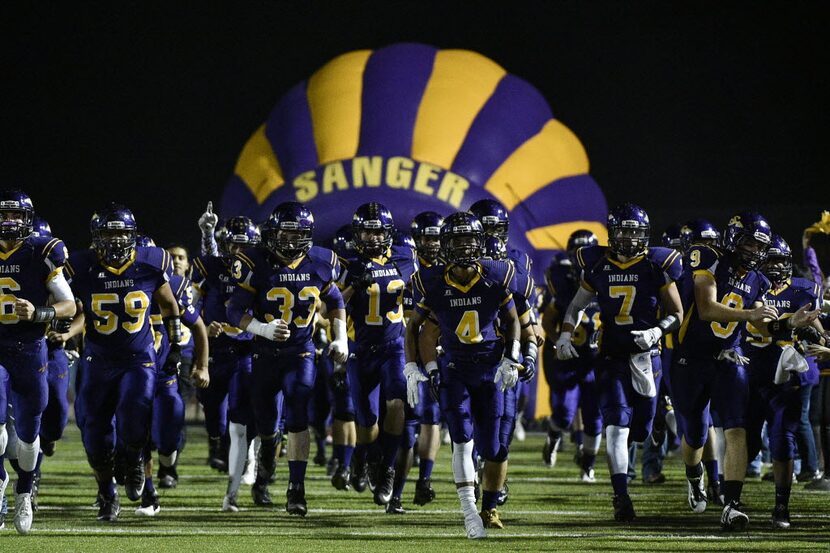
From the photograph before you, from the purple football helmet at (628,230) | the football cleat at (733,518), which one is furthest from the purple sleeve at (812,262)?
the football cleat at (733,518)

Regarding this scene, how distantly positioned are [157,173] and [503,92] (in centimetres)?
481

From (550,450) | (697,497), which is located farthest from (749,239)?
(550,450)

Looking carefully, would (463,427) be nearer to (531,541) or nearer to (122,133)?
(531,541)

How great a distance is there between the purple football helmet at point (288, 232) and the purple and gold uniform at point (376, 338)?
0.85 m

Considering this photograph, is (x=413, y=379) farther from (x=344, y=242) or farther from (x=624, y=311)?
(x=344, y=242)

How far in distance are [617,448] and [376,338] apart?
166 cm

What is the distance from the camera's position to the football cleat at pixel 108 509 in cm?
714

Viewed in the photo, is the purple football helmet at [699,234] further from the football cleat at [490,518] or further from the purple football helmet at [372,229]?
the football cleat at [490,518]

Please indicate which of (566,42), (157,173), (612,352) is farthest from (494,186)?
(612,352)

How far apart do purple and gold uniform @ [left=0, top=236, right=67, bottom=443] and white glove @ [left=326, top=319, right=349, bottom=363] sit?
5.04 feet

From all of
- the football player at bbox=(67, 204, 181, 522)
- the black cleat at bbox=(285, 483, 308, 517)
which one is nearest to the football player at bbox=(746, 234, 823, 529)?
the black cleat at bbox=(285, 483, 308, 517)

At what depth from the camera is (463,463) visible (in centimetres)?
649

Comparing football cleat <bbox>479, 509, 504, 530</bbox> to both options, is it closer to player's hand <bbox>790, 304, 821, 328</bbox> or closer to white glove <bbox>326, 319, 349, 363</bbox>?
white glove <bbox>326, 319, 349, 363</bbox>

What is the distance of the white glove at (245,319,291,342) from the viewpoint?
23.5 feet
